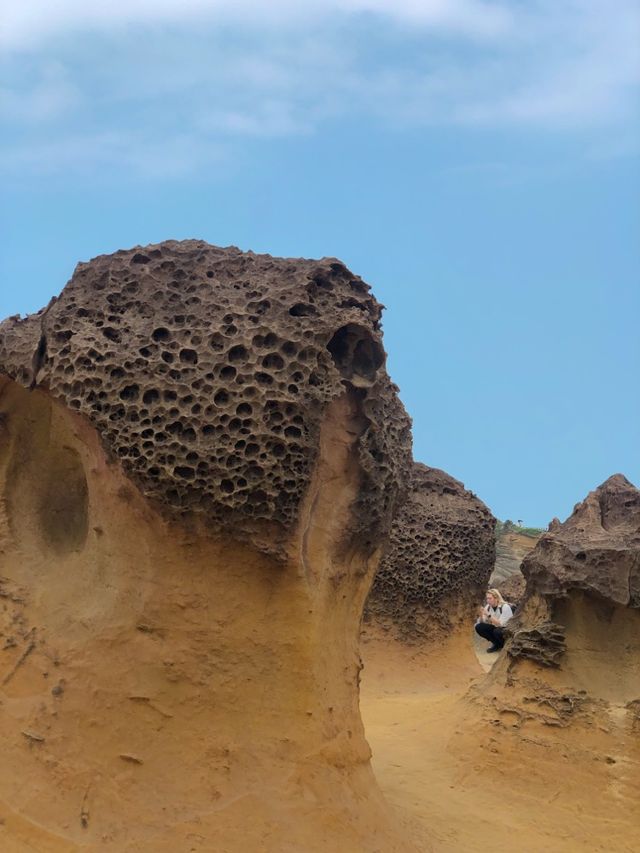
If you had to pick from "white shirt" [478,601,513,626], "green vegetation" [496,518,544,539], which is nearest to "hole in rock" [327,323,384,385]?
"white shirt" [478,601,513,626]

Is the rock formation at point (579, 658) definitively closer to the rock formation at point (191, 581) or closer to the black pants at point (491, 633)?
the black pants at point (491, 633)

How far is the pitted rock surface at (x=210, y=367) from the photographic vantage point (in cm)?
330

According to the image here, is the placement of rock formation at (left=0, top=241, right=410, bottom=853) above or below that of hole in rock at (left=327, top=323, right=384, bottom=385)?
below

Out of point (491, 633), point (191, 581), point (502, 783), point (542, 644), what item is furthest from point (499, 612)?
point (191, 581)

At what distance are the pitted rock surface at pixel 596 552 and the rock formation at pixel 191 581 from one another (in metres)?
2.57

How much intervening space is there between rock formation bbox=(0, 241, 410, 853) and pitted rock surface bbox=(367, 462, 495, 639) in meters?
4.74

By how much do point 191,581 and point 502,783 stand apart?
296cm

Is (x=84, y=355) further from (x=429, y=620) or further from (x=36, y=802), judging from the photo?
(x=429, y=620)

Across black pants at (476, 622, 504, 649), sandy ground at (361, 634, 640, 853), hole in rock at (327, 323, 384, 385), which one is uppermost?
hole in rock at (327, 323, 384, 385)

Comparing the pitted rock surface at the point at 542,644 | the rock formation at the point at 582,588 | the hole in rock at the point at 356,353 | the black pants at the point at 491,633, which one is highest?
the hole in rock at the point at 356,353

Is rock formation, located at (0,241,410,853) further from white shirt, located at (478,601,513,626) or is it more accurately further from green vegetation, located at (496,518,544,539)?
green vegetation, located at (496,518,544,539)

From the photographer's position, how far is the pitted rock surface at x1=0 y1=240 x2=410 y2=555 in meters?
3.30

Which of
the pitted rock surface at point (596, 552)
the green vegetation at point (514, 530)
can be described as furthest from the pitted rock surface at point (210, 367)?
the green vegetation at point (514, 530)

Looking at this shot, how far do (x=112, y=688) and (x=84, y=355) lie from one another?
52.2 inches
